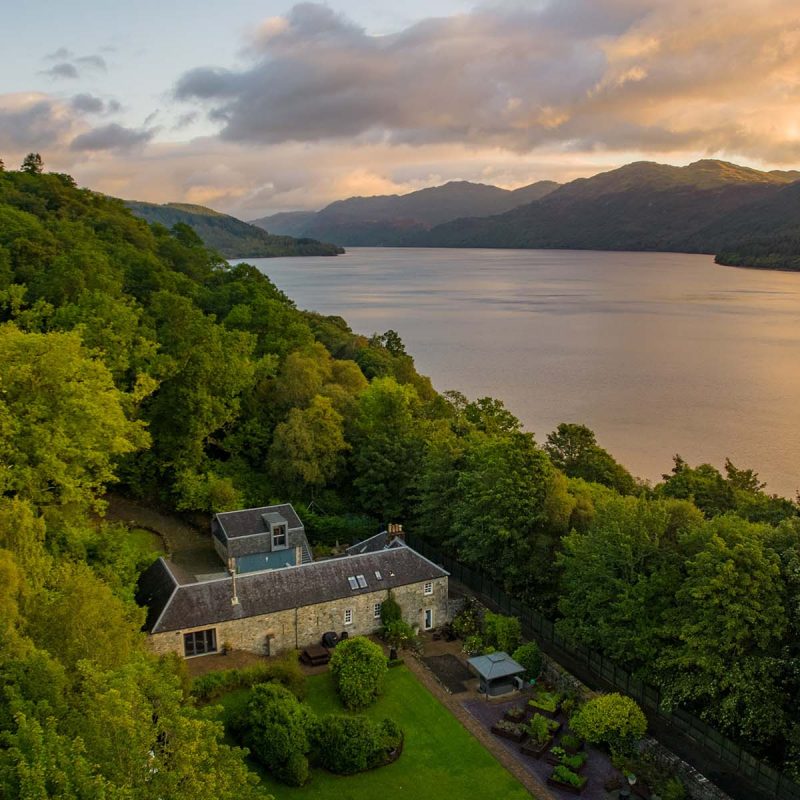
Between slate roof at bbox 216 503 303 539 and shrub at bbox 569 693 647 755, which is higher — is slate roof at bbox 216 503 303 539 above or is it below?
above

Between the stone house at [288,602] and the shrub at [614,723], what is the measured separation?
33.5 ft

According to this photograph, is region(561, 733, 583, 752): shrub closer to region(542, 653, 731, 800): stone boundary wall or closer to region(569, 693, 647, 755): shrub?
region(569, 693, 647, 755): shrub

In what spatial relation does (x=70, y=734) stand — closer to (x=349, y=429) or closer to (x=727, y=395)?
(x=349, y=429)

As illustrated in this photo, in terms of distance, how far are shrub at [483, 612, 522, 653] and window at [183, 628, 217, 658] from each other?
37.1 feet

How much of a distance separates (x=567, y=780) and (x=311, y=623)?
12.4 meters

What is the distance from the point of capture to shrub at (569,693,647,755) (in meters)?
23.6

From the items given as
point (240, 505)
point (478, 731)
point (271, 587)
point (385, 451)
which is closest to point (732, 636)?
point (478, 731)

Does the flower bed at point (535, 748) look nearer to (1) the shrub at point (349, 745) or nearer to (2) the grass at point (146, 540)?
(1) the shrub at point (349, 745)

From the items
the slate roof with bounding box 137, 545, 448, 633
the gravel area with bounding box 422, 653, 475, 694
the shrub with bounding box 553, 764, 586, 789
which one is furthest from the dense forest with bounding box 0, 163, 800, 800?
the gravel area with bounding box 422, 653, 475, 694

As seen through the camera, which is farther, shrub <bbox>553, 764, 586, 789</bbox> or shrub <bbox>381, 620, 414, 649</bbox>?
shrub <bbox>381, 620, 414, 649</bbox>

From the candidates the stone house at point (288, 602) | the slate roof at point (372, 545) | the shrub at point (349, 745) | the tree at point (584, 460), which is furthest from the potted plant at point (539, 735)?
the tree at point (584, 460)

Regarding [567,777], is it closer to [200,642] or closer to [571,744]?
[571,744]

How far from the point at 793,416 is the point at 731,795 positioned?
5548 centimetres

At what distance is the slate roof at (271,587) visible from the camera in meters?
29.1
